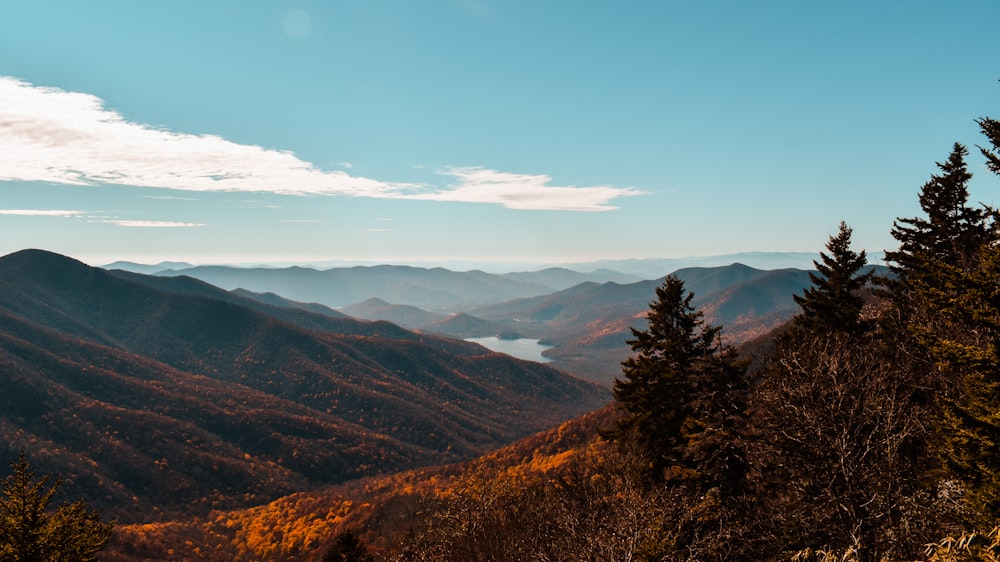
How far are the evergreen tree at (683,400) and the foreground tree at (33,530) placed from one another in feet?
88.2

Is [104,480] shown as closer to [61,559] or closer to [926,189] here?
[61,559]

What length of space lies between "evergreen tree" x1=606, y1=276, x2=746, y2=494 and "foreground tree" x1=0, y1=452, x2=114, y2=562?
26.9m

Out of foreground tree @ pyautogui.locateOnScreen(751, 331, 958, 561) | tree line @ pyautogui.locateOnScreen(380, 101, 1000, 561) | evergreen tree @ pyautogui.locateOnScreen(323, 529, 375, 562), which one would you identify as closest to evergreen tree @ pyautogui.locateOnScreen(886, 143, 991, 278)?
tree line @ pyautogui.locateOnScreen(380, 101, 1000, 561)

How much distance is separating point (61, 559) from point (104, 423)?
19156 centimetres

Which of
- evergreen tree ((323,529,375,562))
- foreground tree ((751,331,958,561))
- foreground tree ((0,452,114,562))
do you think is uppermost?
foreground tree ((751,331,958,561))

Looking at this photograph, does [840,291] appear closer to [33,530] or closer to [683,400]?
[683,400]

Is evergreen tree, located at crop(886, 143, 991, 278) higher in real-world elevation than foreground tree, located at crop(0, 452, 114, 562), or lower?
higher

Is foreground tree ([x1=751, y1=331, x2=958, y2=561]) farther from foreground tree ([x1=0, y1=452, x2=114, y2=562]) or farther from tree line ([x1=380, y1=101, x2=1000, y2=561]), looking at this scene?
foreground tree ([x1=0, y1=452, x2=114, y2=562])

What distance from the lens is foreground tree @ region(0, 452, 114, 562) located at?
21203 mm

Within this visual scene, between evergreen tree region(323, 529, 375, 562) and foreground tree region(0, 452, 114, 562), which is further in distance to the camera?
evergreen tree region(323, 529, 375, 562)

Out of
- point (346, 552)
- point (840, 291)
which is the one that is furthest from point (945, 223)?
point (346, 552)

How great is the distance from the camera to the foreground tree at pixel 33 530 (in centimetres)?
2120

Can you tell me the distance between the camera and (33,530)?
21.8m

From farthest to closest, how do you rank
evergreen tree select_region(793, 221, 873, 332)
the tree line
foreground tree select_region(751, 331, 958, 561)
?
evergreen tree select_region(793, 221, 873, 332) → foreground tree select_region(751, 331, 958, 561) → the tree line
